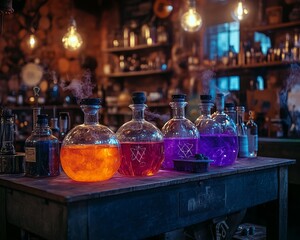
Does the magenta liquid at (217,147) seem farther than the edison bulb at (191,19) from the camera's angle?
No

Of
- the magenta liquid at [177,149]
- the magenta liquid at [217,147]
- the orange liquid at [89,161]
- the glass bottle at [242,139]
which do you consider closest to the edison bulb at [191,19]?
the glass bottle at [242,139]

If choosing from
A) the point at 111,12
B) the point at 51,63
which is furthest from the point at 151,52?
the point at 51,63

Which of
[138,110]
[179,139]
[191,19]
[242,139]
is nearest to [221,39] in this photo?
[191,19]

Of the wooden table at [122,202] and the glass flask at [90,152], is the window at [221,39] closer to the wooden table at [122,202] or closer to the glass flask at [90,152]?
the wooden table at [122,202]

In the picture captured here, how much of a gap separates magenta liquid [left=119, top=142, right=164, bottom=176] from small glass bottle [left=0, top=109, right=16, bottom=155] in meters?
0.48

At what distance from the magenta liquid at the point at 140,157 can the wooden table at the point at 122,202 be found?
0.17 ft

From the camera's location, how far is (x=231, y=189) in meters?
1.75

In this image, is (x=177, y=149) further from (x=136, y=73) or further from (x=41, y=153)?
(x=136, y=73)

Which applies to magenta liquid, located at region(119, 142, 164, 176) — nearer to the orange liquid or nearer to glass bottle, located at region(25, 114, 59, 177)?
the orange liquid

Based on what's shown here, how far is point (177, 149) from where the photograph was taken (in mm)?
1721

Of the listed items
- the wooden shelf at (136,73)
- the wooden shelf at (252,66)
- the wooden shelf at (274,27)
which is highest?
the wooden shelf at (274,27)

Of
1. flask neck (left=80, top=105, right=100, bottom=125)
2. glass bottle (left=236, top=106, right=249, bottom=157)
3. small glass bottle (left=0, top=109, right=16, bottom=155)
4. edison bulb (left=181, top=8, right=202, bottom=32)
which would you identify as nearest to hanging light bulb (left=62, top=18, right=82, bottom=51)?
edison bulb (left=181, top=8, right=202, bottom=32)

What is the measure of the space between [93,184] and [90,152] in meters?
0.11

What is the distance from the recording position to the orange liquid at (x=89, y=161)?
1388 millimetres
